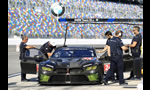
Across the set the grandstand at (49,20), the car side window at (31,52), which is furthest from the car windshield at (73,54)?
the grandstand at (49,20)

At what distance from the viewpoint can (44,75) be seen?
25.9 ft

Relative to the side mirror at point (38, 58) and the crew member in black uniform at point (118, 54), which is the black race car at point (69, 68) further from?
the crew member in black uniform at point (118, 54)

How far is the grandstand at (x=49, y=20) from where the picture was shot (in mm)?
46812

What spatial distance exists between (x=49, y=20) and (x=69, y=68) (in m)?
42.2

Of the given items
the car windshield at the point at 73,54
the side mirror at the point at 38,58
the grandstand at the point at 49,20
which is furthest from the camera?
the grandstand at the point at 49,20

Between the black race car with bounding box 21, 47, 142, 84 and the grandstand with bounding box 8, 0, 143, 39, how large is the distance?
37684 mm

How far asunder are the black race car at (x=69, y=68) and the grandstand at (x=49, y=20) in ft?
124

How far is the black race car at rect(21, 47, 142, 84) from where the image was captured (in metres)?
7.76

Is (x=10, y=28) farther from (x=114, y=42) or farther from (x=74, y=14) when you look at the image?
(x=114, y=42)

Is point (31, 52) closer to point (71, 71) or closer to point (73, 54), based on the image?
point (73, 54)

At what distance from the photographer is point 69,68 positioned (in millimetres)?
7785

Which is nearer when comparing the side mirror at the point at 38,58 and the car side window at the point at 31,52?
the side mirror at the point at 38,58

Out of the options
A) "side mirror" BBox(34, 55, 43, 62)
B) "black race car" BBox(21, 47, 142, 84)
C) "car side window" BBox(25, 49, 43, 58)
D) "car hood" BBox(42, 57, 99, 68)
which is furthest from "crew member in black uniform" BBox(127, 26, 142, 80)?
"car side window" BBox(25, 49, 43, 58)

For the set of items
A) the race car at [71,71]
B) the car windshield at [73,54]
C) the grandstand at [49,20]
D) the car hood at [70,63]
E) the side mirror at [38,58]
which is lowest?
the race car at [71,71]
